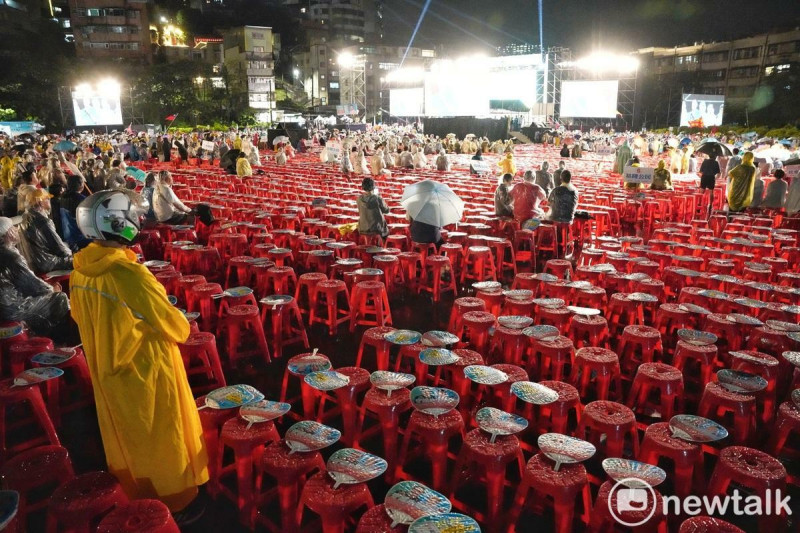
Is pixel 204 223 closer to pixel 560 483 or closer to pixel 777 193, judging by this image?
pixel 560 483

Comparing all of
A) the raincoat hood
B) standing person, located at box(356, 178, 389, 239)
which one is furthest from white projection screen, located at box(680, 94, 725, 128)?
the raincoat hood

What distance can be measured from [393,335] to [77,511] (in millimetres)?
2523

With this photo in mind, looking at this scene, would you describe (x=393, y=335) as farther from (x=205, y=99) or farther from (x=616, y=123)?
(x=205, y=99)

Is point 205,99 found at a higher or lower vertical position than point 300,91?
lower

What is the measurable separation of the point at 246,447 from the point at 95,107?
3737 cm

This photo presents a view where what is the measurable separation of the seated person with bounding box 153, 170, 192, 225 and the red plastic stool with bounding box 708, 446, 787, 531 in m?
9.15

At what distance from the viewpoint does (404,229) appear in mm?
9320

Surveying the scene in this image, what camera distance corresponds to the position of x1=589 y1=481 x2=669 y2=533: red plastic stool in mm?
2459

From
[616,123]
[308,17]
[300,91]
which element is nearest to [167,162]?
[616,123]

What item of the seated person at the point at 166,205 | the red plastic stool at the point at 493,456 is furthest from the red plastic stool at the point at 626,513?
the seated person at the point at 166,205

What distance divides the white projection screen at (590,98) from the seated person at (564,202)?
27491 mm

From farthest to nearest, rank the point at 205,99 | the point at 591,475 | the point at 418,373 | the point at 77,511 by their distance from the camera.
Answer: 1. the point at 205,99
2. the point at 418,373
3. the point at 591,475
4. the point at 77,511

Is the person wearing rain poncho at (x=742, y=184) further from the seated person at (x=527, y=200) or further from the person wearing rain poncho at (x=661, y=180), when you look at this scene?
the seated person at (x=527, y=200)

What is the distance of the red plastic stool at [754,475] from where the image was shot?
2.65m
